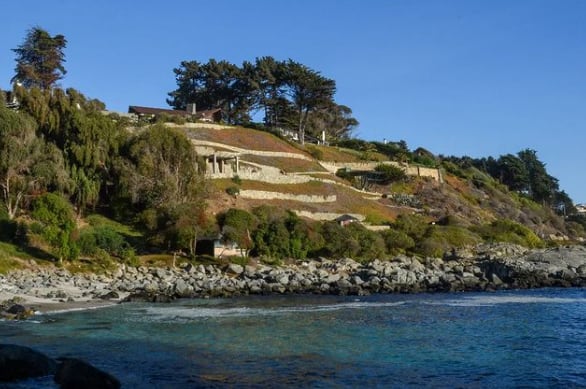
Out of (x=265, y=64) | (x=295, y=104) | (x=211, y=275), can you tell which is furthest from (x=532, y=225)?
(x=211, y=275)

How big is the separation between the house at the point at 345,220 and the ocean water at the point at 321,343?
27.9 m

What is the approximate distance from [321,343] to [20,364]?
33.9 feet

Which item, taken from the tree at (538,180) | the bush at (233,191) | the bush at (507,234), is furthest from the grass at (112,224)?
the tree at (538,180)

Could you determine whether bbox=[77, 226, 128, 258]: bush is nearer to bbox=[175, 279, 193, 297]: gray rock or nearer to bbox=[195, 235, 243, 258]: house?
bbox=[195, 235, 243, 258]: house

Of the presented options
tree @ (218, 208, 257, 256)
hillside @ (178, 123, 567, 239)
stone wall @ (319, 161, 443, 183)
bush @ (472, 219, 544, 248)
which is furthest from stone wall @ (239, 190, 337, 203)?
bush @ (472, 219, 544, 248)

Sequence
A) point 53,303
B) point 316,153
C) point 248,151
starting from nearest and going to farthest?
point 53,303 → point 248,151 → point 316,153

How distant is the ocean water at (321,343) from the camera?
17.5 metres

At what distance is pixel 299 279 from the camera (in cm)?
4641

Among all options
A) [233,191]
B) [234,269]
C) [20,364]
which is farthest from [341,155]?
[20,364]

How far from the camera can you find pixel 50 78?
76875 millimetres

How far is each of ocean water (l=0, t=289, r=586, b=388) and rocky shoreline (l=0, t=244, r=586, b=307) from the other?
496cm

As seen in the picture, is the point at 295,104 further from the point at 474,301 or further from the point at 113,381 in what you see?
the point at 113,381

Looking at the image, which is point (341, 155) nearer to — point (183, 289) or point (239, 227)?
point (239, 227)

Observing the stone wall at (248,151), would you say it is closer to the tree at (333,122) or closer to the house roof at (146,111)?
the house roof at (146,111)
